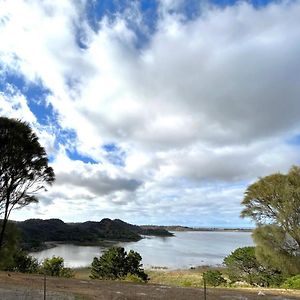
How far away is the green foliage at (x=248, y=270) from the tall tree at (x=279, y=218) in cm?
440

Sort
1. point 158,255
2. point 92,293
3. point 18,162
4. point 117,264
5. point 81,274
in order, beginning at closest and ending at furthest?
point 92,293, point 18,162, point 117,264, point 81,274, point 158,255

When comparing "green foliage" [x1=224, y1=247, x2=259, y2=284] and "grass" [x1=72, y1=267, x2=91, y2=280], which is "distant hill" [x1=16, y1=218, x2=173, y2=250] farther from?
"green foliage" [x1=224, y1=247, x2=259, y2=284]

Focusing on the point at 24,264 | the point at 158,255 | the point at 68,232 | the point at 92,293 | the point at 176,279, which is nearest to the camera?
the point at 92,293

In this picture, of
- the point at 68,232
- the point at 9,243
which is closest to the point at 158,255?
the point at 9,243

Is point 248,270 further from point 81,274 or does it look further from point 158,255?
point 158,255

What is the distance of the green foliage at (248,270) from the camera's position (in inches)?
1284

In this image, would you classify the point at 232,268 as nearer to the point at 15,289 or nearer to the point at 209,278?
the point at 209,278

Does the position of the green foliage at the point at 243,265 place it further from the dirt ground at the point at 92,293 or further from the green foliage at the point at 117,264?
the dirt ground at the point at 92,293

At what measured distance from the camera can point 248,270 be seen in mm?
35719

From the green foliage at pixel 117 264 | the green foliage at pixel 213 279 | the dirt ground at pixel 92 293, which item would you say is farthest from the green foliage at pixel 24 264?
the dirt ground at pixel 92 293

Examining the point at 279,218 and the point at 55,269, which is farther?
the point at 55,269

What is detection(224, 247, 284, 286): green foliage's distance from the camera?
3262cm

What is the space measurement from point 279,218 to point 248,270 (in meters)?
10.0

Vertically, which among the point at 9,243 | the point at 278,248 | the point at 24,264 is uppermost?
the point at 9,243
